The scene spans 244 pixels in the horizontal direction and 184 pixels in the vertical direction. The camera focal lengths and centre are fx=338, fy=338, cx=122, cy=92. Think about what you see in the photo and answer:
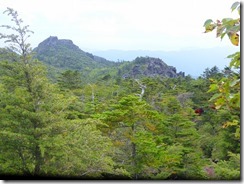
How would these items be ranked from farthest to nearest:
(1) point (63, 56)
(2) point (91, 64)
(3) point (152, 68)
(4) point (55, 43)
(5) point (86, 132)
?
(4) point (55, 43) < (2) point (91, 64) < (1) point (63, 56) < (3) point (152, 68) < (5) point (86, 132)

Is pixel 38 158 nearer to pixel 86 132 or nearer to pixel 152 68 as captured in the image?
pixel 86 132

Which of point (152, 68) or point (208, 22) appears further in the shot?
point (152, 68)

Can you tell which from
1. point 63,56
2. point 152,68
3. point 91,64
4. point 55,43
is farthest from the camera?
point 55,43

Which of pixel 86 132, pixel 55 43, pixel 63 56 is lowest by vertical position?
pixel 86 132

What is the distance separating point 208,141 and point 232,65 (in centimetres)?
787

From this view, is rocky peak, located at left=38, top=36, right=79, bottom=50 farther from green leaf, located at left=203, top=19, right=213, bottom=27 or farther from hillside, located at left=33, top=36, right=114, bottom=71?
green leaf, located at left=203, top=19, right=213, bottom=27

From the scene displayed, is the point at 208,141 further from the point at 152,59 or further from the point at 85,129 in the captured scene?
the point at 152,59

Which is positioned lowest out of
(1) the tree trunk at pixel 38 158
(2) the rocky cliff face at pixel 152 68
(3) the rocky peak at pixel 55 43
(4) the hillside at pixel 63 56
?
(1) the tree trunk at pixel 38 158

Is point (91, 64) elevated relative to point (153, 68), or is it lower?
elevated

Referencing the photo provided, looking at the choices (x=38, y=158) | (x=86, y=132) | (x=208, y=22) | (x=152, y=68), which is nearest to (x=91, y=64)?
(x=152, y=68)

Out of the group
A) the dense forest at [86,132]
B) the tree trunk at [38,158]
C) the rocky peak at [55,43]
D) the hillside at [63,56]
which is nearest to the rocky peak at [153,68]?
the hillside at [63,56]

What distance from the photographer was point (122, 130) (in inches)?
222

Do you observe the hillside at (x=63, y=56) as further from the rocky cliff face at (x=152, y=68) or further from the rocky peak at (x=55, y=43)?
the rocky cliff face at (x=152, y=68)

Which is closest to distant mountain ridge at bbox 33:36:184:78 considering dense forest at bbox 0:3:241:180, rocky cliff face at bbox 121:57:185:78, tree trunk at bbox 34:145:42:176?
rocky cliff face at bbox 121:57:185:78
